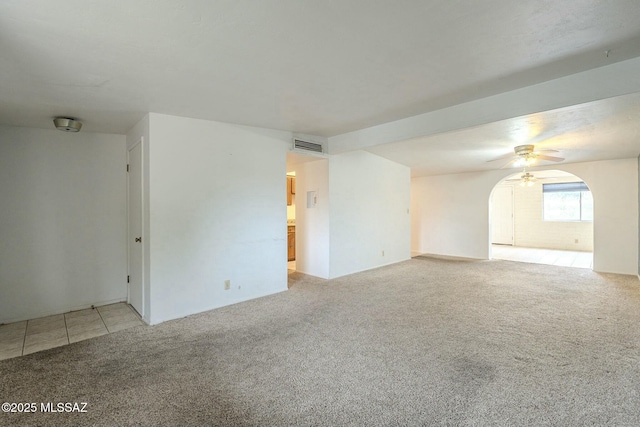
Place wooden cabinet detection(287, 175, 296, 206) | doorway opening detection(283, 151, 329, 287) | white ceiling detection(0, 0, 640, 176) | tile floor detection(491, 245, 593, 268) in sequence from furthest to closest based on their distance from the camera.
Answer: wooden cabinet detection(287, 175, 296, 206) < tile floor detection(491, 245, 593, 268) < doorway opening detection(283, 151, 329, 287) < white ceiling detection(0, 0, 640, 176)

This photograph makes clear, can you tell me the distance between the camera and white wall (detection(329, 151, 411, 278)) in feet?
17.9

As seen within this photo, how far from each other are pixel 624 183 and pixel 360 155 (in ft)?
17.1

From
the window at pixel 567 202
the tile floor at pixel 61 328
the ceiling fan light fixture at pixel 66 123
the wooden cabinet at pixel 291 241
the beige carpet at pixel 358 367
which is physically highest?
the ceiling fan light fixture at pixel 66 123

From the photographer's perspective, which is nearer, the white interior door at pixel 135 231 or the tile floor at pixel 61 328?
the tile floor at pixel 61 328

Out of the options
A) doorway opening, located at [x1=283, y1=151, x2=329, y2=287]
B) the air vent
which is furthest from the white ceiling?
doorway opening, located at [x1=283, y1=151, x2=329, y2=287]

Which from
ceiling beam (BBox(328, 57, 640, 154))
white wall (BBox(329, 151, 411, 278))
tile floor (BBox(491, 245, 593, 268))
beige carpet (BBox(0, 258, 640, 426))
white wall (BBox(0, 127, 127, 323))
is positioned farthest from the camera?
tile floor (BBox(491, 245, 593, 268))

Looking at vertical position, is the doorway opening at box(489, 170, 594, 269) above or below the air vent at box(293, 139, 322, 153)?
below

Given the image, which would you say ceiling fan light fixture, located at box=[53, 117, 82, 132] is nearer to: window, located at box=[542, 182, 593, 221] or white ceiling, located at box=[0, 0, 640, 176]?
white ceiling, located at box=[0, 0, 640, 176]

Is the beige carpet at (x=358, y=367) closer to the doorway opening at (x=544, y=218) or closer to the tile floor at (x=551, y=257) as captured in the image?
the tile floor at (x=551, y=257)

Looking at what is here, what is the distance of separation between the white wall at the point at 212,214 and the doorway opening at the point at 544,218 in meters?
6.76

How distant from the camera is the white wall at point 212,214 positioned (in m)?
Answer: 3.46

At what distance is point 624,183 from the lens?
5.72 meters

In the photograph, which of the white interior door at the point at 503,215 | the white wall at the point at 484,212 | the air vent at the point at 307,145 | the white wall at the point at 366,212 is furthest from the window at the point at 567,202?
the air vent at the point at 307,145

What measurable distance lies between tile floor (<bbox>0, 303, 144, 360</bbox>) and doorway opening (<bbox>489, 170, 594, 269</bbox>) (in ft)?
28.3
